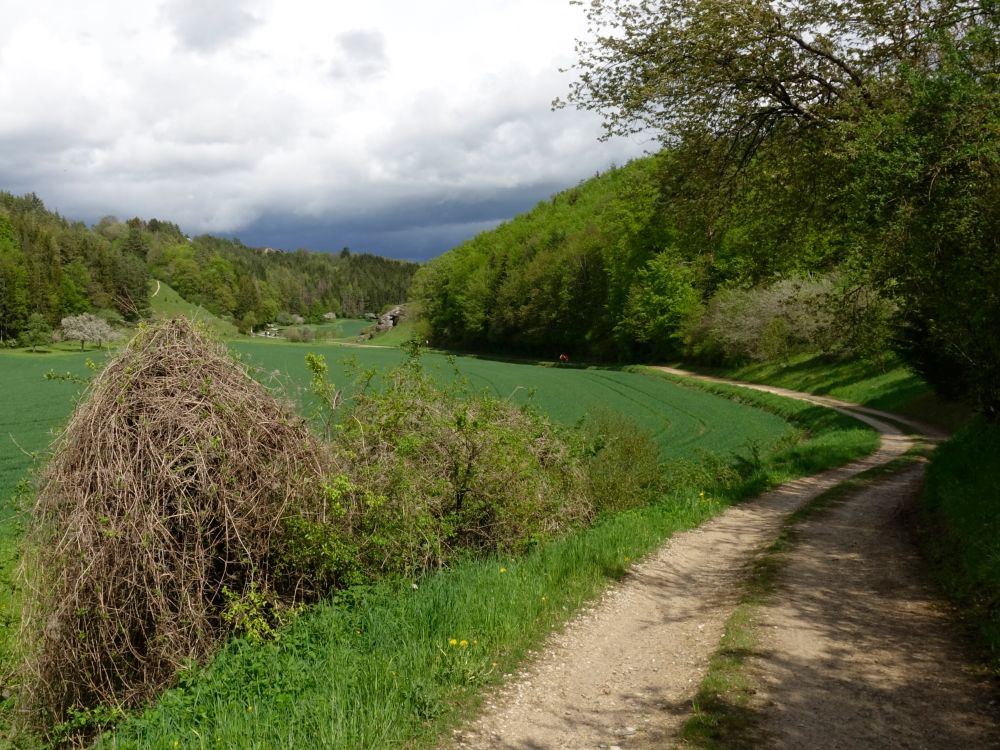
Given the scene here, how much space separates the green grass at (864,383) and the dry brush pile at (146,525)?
26.5 metres

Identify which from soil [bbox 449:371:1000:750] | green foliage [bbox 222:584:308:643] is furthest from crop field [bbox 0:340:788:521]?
soil [bbox 449:371:1000:750]

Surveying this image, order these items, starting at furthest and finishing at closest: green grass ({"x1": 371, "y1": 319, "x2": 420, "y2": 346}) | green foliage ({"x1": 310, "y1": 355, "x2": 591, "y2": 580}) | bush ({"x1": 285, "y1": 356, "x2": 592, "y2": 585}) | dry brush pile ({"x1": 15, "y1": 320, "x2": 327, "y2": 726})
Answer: green grass ({"x1": 371, "y1": 319, "x2": 420, "y2": 346}), green foliage ({"x1": 310, "y1": 355, "x2": 591, "y2": 580}), bush ({"x1": 285, "y1": 356, "x2": 592, "y2": 585}), dry brush pile ({"x1": 15, "y1": 320, "x2": 327, "y2": 726})

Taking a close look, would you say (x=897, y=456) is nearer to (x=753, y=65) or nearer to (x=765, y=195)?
(x=765, y=195)

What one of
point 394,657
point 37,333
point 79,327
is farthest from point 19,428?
point 37,333

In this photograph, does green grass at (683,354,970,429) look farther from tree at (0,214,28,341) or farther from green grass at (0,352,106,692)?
tree at (0,214,28,341)

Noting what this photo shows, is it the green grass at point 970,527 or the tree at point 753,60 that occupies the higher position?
the tree at point 753,60

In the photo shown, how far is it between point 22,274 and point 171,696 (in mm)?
91290

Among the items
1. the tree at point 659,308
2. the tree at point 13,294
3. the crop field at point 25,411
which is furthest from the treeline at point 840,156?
the tree at point 13,294

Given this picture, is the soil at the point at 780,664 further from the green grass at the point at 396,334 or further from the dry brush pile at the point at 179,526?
the green grass at the point at 396,334

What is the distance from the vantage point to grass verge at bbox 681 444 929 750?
5.09 meters

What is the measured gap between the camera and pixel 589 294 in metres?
85.9

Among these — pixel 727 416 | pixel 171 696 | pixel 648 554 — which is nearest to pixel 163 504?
pixel 171 696

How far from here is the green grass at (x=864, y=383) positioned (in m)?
30.7

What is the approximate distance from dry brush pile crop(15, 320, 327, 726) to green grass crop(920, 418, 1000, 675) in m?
7.25
